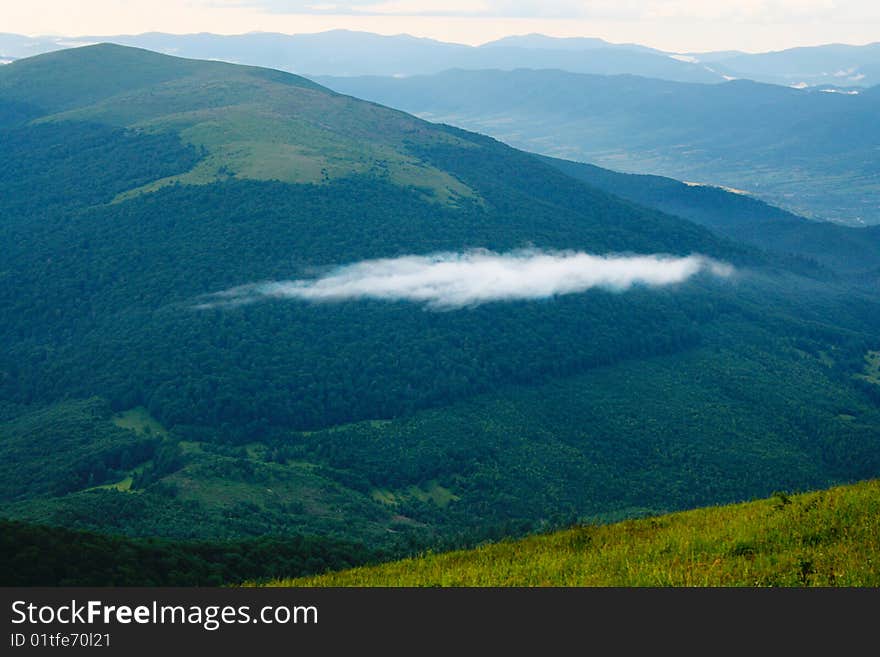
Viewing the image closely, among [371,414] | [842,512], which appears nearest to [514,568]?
[842,512]

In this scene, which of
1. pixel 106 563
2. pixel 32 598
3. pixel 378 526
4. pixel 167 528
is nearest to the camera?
pixel 32 598

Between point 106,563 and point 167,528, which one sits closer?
point 106,563

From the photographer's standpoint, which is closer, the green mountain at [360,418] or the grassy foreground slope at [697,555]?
the grassy foreground slope at [697,555]

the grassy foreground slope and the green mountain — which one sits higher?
the grassy foreground slope

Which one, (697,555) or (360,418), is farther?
(360,418)

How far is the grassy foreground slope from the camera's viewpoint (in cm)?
2588

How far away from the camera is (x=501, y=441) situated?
153 meters

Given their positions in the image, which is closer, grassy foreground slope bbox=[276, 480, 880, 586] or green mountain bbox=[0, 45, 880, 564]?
grassy foreground slope bbox=[276, 480, 880, 586]

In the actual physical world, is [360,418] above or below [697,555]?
below

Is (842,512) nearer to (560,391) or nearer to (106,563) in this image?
(106,563)

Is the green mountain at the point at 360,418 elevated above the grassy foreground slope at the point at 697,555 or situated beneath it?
situated beneath

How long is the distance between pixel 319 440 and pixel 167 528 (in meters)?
53.8

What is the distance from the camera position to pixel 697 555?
94.3 feet

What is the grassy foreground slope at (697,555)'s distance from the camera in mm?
25875
